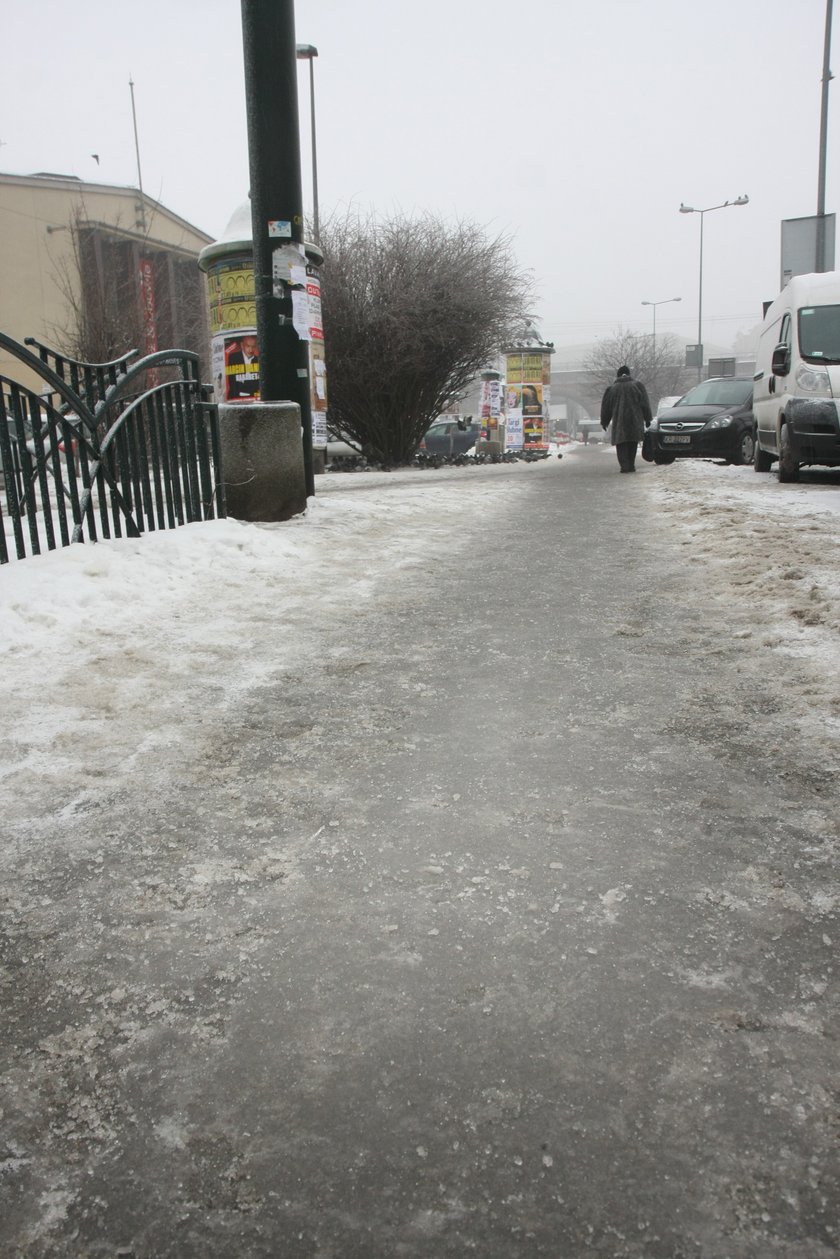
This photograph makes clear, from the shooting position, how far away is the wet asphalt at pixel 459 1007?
55.2 inches

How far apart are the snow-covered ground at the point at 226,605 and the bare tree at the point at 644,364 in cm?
6121

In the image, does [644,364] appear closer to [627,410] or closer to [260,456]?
[627,410]

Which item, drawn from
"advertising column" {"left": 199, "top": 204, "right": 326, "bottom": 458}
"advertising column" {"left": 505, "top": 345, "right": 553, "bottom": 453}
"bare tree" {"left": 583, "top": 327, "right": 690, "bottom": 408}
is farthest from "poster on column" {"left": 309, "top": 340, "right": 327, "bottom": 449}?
"bare tree" {"left": 583, "top": 327, "right": 690, "bottom": 408}

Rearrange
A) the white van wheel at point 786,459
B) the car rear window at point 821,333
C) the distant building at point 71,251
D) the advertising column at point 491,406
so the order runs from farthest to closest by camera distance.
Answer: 1. the distant building at point 71,251
2. the advertising column at point 491,406
3. the white van wheel at point 786,459
4. the car rear window at point 821,333

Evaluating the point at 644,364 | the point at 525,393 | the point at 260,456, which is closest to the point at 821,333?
the point at 260,456

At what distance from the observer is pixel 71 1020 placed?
72.2 inches

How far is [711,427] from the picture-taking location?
16969mm

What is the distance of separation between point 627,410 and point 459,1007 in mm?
14834

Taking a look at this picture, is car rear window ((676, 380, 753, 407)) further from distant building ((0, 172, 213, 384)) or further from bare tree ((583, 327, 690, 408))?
bare tree ((583, 327, 690, 408))

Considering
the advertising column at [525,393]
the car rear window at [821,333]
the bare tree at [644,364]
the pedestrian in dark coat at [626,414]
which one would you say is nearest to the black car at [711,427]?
the pedestrian in dark coat at [626,414]

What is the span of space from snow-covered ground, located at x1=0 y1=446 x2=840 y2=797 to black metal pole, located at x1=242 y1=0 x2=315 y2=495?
136 cm

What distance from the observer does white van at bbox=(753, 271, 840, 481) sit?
1110cm

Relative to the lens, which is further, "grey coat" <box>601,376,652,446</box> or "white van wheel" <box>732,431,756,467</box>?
"white van wheel" <box>732,431,756,467</box>

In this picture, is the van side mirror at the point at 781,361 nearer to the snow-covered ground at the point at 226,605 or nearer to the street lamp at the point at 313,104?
the snow-covered ground at the point at 226,605
